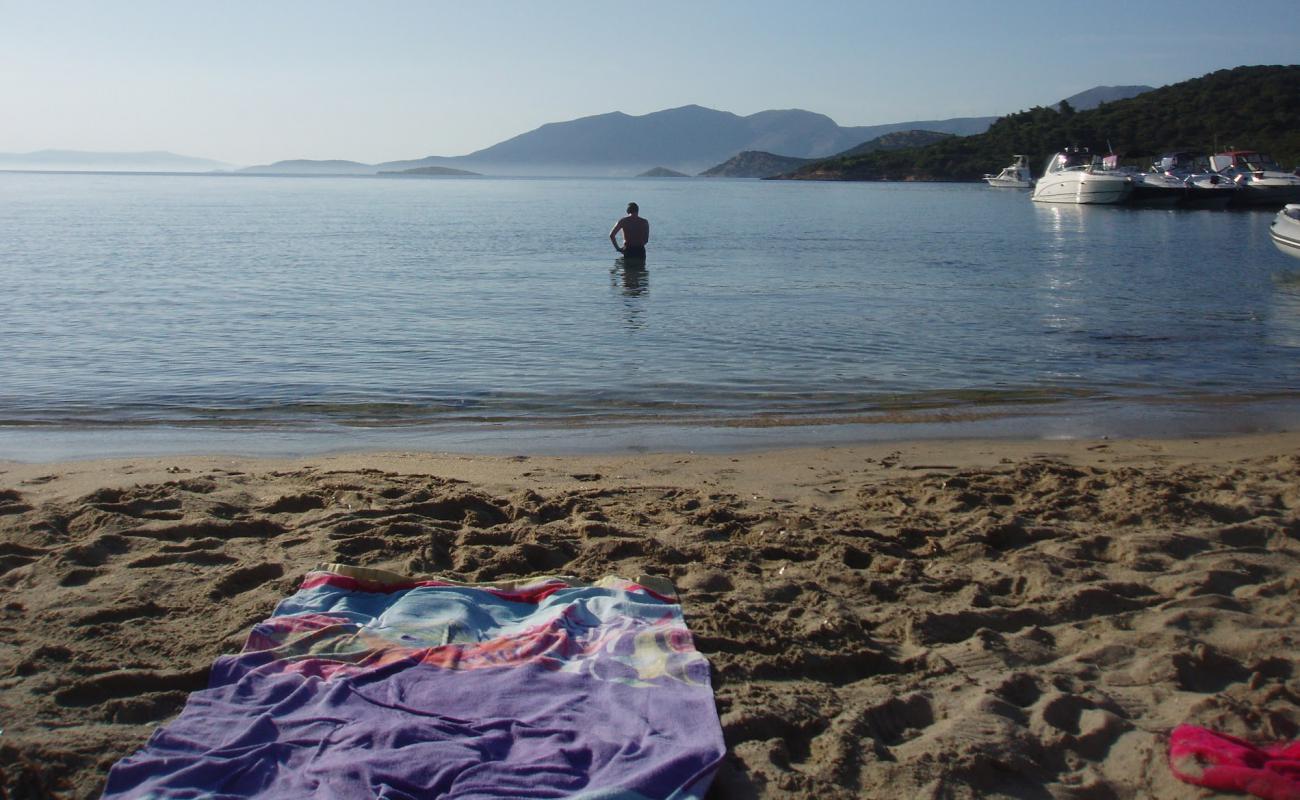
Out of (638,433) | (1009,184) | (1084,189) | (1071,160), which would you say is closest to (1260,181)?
(1084,189)

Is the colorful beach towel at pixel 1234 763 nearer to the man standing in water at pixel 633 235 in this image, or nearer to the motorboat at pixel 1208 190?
the man standing in water at pixel 633 235

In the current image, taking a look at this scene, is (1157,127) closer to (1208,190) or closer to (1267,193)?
(1208,190)

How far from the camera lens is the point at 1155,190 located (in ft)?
163

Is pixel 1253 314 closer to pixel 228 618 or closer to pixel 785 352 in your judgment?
pixel 785 352

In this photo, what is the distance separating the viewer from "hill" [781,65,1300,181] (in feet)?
243

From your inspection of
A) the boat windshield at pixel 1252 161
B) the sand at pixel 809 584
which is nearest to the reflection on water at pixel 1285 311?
the sand at pixel 809 584

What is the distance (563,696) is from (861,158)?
129467 millimetres

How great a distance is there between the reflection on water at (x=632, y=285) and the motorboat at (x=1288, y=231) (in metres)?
13.7

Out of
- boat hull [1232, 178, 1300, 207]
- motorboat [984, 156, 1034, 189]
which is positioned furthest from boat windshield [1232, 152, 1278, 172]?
motorboat [984, 156, 1034, 189]

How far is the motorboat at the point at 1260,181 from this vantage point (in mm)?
45209

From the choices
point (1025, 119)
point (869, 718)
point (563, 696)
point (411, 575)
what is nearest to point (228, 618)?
point (411, 575)

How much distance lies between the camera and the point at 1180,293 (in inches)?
741

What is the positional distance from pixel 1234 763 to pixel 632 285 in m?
17.2

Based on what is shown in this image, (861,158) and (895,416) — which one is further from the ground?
(861,158)
